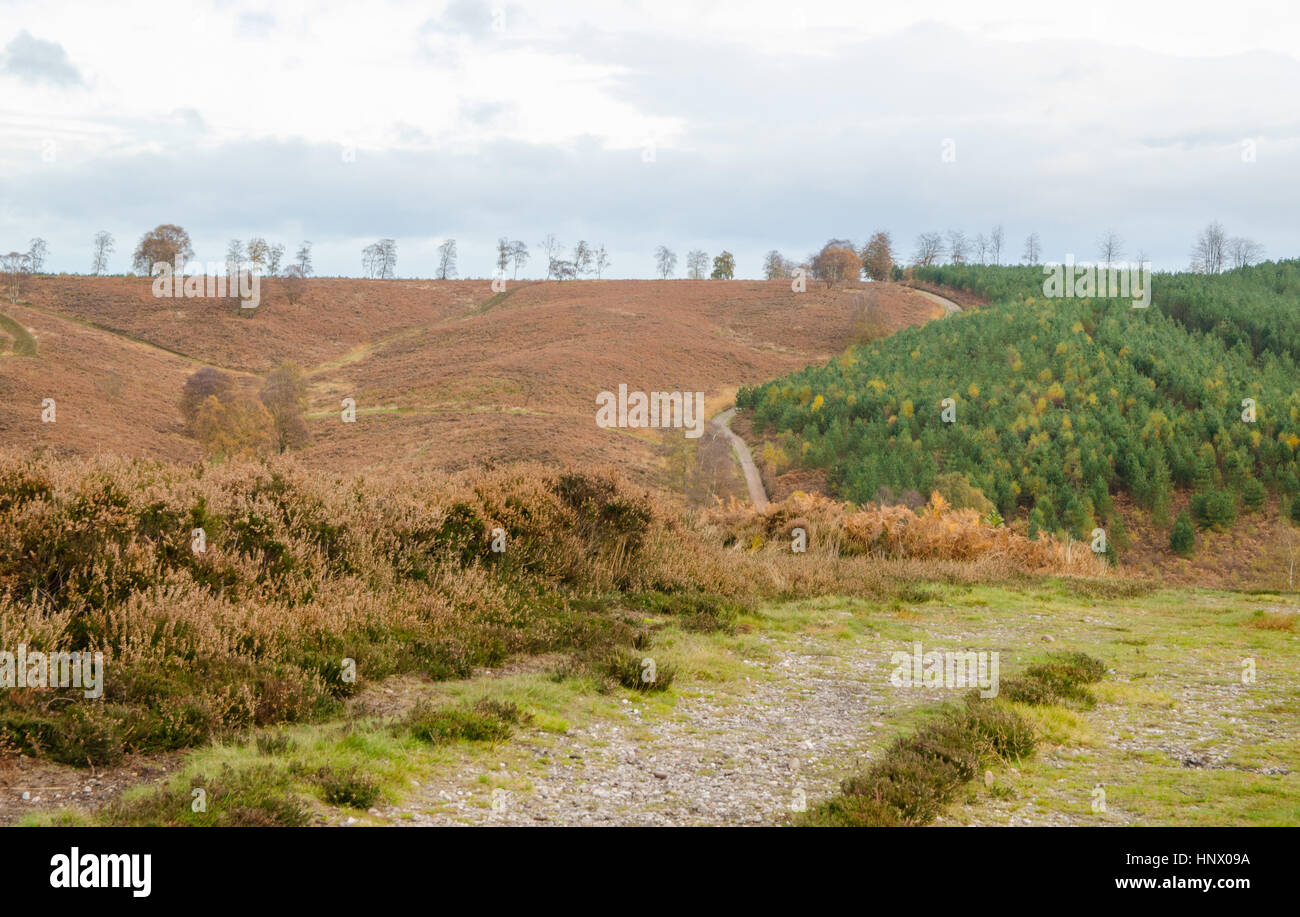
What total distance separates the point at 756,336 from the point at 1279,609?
6677 cm

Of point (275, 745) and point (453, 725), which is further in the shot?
point (453, 725)

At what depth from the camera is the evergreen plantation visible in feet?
120

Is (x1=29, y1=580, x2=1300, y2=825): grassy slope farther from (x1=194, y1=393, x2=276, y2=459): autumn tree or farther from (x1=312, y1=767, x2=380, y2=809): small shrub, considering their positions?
(x1=194, y1=393, x2=276, y2=459): autumn tree

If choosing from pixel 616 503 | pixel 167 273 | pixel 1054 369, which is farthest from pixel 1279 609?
pixel 167 273

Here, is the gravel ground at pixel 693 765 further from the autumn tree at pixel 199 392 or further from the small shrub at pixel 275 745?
the autumn tree at pixel 199 392

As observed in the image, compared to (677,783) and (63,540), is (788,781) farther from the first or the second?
(63,540)

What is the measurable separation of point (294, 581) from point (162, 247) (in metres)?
92.8

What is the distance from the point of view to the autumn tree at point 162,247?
286 ft

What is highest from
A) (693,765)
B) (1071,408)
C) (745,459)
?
(1071,408)

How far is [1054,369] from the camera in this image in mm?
47562

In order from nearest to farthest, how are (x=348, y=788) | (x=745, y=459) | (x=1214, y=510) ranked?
(x=348, y=788)
(x=1214, y=510)
(x=745, y=459)

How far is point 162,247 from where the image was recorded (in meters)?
87.4

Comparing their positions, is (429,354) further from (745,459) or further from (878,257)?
(878,257)

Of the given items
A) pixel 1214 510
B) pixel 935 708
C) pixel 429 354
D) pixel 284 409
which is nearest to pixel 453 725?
pixel 935 708
